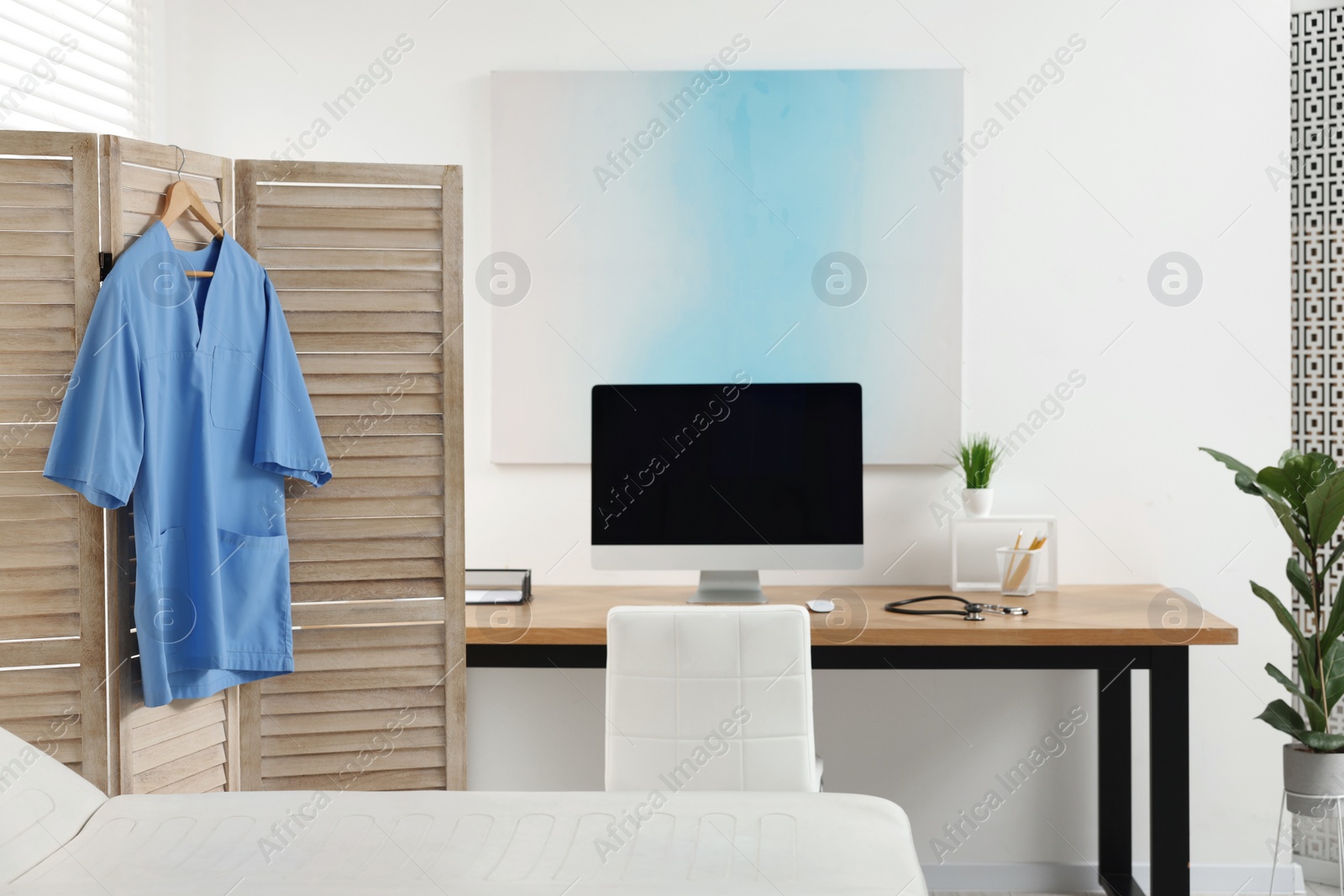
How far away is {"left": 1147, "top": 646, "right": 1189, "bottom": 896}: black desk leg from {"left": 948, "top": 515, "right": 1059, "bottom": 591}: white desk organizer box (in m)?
0.48

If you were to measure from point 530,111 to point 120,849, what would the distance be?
2.29 metres

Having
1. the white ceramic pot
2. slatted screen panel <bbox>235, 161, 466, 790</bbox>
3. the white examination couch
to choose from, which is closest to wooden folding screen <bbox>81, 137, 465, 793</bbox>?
slatted screen panel <bbox>235, 161, 466, 790</bbox>

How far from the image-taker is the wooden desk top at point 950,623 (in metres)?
2.20

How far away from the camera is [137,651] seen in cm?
203

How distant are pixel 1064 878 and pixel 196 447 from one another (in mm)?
2575

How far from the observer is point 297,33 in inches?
112

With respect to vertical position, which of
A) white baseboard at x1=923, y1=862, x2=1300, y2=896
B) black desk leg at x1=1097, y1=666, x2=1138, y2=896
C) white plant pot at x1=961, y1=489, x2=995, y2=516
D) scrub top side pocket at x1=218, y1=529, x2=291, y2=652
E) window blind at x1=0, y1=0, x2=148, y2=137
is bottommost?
white baseboard at x1=923, y1=862, x2=1300, y2=896

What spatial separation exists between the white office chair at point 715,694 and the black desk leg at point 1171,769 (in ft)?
2.99

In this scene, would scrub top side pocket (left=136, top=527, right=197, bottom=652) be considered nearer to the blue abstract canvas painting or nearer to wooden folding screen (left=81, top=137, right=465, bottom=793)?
wooden folding screen (left=81, top=137, right=465, bottom=793)

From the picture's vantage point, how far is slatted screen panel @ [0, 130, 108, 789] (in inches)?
75.9

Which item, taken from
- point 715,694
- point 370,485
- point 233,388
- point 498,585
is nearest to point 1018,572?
point 715,694

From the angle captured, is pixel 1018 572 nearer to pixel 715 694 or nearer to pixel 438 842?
pixel 715 694

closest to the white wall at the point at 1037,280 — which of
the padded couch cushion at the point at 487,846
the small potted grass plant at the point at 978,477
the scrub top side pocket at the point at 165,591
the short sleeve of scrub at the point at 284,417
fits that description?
the small potted grass plant at the point at 978,477

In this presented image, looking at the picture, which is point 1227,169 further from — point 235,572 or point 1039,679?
point 235,572
